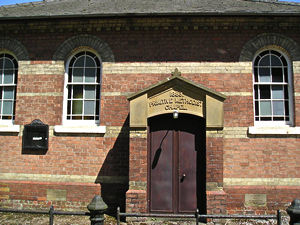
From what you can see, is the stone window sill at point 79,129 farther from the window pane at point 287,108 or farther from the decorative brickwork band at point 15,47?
the window pane at point 287,108

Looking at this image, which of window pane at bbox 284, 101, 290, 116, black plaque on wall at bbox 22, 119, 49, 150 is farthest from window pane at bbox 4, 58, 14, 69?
window pane at bbox 284, 101, 290, 116

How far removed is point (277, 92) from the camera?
26.0 ft

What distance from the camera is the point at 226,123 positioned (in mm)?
7797

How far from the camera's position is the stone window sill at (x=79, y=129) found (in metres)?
7.91

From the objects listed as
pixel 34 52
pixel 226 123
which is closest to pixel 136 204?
pixel 226 123

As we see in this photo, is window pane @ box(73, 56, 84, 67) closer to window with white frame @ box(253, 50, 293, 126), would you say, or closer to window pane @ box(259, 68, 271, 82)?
window with white frame @ box(253, 50, 293, 126)

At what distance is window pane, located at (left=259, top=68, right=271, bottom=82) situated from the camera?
800 centimetres

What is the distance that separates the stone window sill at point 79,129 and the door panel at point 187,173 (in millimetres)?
2479

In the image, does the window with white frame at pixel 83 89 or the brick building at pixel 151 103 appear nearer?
the brick building at pixel 151 103

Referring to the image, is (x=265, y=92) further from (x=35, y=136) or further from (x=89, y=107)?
(x=35, y=136)

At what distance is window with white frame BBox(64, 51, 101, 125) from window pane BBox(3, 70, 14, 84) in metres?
1.94

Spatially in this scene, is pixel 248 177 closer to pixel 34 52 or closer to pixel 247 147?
pixel 247 147

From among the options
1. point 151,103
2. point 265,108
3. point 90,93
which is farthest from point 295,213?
point 90,93

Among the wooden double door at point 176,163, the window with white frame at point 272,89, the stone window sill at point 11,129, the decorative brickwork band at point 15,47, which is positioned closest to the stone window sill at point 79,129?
the stone window sill at point 11,129
